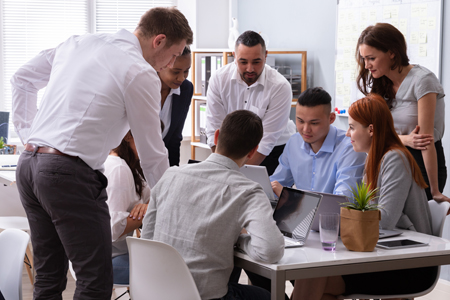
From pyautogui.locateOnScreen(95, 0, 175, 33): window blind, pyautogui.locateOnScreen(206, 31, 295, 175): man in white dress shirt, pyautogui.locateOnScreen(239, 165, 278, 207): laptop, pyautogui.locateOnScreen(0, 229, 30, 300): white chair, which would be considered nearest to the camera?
pyautogui.locateOnScreen(0, 229, 30, 300): white chair

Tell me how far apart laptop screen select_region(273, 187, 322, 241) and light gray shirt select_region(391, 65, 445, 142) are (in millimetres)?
1032

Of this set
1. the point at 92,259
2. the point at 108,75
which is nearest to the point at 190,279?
the point at 92,259

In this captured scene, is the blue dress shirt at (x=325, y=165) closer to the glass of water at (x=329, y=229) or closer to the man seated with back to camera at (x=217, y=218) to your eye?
the glass of water at (x=329, y=229)

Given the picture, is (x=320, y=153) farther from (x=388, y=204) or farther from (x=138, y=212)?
(x=138, y=212)

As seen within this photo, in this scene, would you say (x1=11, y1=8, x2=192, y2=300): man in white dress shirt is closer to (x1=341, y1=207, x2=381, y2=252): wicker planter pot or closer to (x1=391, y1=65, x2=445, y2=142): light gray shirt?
(x1=341, y1=207, x2=381, y2=252): wicker planter pot

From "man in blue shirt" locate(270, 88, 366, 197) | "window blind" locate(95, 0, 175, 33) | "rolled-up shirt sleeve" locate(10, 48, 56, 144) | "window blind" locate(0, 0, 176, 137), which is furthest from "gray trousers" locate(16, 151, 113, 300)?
"window blind" locate(95, 0, 175, 33)

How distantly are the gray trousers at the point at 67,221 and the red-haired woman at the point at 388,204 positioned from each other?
0.81 metres

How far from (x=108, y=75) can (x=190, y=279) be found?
749 mm

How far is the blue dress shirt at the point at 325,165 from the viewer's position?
7.89 feet

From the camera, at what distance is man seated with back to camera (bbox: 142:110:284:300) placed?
5.34 feet

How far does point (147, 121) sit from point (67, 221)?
441mm

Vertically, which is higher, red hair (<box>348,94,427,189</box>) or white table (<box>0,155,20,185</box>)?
red hair (<box>348,94,427,189</box>)

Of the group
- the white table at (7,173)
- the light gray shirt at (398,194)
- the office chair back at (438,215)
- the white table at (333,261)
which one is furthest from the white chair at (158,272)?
the white table at (7,173)

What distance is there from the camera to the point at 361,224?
5.75 feet
